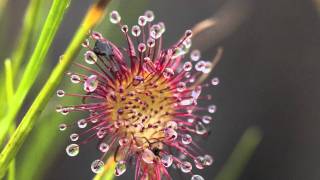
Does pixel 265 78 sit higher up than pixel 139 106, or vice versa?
pixel 265 78

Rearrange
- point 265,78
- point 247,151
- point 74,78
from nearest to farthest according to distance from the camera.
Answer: point 74,78, point 247,151, point 265,78

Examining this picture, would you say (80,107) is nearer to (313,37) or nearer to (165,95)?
(165,95)

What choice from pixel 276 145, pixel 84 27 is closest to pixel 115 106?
pixel 84 27

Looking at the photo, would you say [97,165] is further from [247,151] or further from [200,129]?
[247,151]

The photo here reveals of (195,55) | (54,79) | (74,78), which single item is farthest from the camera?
(195,55)

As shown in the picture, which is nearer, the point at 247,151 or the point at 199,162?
the point at 199,162

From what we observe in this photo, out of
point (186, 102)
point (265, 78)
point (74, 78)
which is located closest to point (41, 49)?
point (74, 78)

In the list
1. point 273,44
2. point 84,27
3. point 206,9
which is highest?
point 206,9
